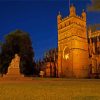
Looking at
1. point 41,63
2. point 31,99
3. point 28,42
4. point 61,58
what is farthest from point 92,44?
point 31,99

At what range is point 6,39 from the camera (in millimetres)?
56125

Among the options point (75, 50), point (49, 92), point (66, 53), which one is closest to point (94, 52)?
point (75, 50)

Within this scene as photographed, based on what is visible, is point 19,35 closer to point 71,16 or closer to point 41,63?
point 71,16

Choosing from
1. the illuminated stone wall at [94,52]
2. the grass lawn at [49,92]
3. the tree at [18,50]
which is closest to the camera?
the grass lawn at [49,92]

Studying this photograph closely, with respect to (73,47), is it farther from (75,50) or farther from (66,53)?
(66,53)

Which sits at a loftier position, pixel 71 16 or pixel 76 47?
pixel 71 16

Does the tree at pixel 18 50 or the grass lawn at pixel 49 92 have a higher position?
the tree at pixel 18 50

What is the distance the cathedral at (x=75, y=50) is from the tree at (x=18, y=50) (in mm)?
24554

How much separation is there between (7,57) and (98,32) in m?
46.4

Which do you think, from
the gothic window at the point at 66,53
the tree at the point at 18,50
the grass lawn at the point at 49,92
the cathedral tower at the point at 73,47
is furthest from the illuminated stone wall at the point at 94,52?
the grass lawn at the point at 49,92

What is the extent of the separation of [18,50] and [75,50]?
28.4 m

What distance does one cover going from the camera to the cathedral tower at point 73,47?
7906cm

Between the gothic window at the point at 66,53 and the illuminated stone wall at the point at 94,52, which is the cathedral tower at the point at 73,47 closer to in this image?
the gothic window at the point at 66,53

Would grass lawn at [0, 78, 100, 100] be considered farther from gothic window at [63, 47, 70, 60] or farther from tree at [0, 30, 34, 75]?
gothic window at [63, 47, 70, 60]
